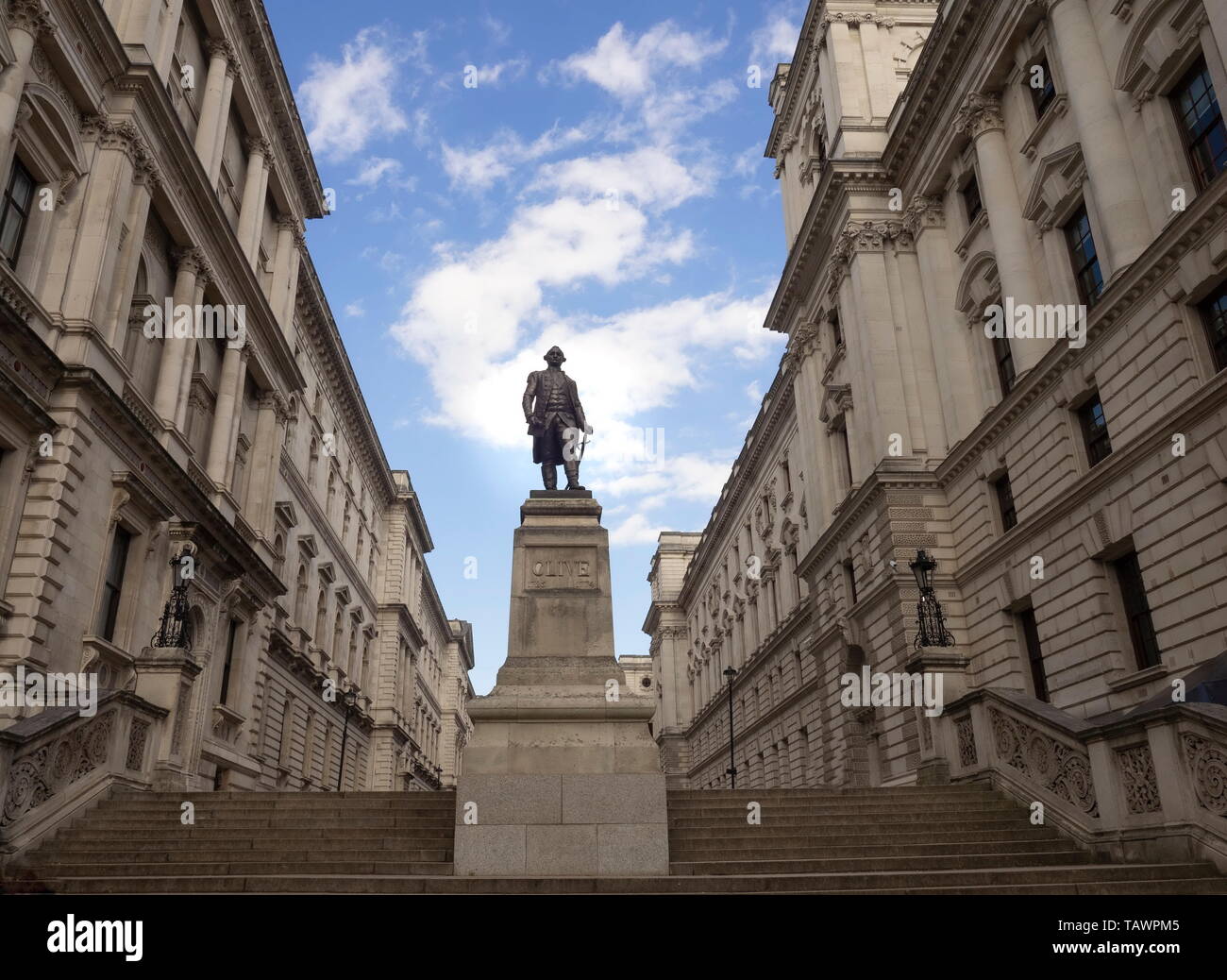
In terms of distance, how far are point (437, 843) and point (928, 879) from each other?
6139 mm

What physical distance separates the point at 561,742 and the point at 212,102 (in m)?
24.6

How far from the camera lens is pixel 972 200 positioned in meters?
26.7

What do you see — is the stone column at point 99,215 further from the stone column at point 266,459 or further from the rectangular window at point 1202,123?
the rectangular window at point 1202,123

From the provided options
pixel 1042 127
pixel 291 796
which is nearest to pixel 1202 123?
pixel 1042 127

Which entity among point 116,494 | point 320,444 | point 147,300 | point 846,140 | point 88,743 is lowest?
point 88,743

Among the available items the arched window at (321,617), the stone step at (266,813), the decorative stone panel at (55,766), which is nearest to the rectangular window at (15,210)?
the decorative stone panel at (55,766)

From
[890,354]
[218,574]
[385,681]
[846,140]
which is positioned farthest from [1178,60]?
[385,681]

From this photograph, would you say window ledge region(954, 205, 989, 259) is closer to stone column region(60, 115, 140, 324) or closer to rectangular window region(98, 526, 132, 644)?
stone column region(60, 115, 140, 324)

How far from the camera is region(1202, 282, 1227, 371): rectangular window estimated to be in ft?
50.9

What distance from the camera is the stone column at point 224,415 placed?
2691cm

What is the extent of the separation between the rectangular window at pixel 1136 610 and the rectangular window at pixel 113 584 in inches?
853

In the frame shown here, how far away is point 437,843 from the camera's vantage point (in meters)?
11.8

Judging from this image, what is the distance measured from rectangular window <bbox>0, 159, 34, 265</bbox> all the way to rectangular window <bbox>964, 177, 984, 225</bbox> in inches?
939
